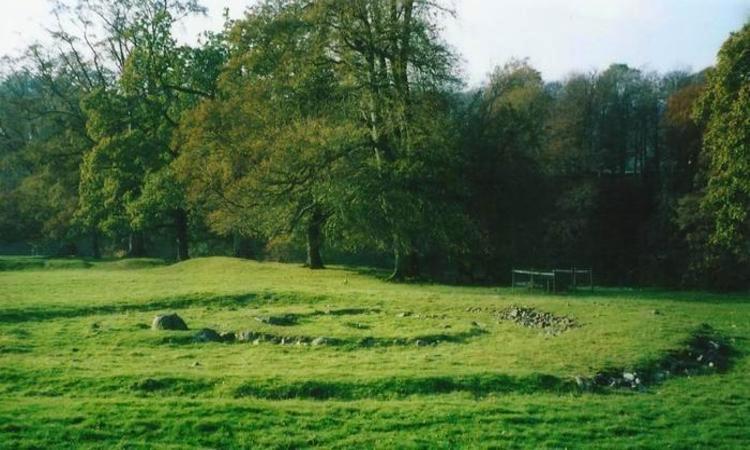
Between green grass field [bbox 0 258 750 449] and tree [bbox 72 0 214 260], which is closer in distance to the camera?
green grass field [bbox 0 258 750 449]

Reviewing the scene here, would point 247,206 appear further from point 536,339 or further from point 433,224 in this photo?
point 536,339

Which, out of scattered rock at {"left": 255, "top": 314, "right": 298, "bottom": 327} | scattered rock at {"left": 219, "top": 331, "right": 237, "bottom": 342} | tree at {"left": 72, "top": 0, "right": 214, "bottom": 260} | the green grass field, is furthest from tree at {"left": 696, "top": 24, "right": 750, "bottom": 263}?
tree at {"left": 72, "top": 0, "right": 214, "bottom": 260}

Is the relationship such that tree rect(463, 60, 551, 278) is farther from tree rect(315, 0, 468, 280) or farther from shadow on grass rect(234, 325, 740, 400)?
shadow on grass rect(234, 325, 740, 400)

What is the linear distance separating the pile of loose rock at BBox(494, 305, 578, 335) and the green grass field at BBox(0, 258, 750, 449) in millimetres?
607

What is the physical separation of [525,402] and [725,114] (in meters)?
26.0

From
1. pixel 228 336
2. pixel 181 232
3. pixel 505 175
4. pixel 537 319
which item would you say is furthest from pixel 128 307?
pixel 181 232

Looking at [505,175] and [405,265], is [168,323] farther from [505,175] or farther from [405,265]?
[505,175]

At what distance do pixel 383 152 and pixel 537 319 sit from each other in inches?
729

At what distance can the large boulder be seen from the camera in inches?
885

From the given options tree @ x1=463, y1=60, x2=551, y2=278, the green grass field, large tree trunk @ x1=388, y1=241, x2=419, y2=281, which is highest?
tree @ x1=463, y1=60, x2=551, y2=278

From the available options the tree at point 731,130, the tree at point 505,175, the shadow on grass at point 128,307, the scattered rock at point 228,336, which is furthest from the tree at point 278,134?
the tree at point 731,130

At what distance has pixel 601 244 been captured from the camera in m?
57.8

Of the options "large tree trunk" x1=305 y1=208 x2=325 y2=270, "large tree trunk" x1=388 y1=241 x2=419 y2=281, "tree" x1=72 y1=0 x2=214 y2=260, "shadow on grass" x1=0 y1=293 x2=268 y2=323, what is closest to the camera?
"shadow on grass" x1=0 y1=293 x2=268 y2=323

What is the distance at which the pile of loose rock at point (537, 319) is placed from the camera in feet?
79.3
